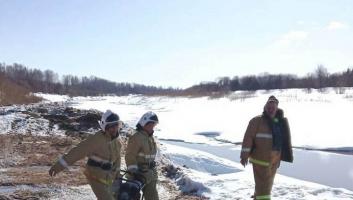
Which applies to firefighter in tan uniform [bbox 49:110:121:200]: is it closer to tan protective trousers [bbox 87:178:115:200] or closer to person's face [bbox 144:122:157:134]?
tan protective trousers [bbox 87:178:115:200]

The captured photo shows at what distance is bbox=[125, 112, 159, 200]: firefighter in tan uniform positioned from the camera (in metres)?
7.80

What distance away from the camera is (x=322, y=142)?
26.0 meters

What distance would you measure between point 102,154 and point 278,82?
12765cm

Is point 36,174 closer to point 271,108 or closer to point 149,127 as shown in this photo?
point 149,127

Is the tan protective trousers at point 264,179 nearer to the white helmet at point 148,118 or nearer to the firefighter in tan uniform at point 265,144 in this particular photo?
the firefighter in tan uniform at point 265,144

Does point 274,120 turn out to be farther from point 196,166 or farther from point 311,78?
point 311,78

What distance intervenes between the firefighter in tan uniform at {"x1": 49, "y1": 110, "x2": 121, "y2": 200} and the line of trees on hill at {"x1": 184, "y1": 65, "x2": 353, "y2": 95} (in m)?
100

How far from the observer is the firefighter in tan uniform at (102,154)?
272 inches

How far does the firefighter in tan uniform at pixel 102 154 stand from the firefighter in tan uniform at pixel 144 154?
677mm

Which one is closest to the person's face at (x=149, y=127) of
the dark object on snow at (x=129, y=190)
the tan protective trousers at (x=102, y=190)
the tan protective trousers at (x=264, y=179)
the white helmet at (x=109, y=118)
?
the dark object on snow at (x=129, y=190)

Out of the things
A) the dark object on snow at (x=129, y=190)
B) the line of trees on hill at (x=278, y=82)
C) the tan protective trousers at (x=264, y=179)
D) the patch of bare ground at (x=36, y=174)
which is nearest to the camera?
the dark object on snow at (x=129, y=190)

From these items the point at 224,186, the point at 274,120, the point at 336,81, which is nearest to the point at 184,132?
the point at 224,186

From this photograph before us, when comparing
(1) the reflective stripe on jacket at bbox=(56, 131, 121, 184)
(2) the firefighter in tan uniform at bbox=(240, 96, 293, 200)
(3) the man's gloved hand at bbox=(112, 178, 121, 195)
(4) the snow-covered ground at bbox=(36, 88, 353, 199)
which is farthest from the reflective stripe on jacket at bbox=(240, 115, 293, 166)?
(4) the snow-covered ground at bbox=(36, 88, 353, 199)

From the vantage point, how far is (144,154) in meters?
7.88
